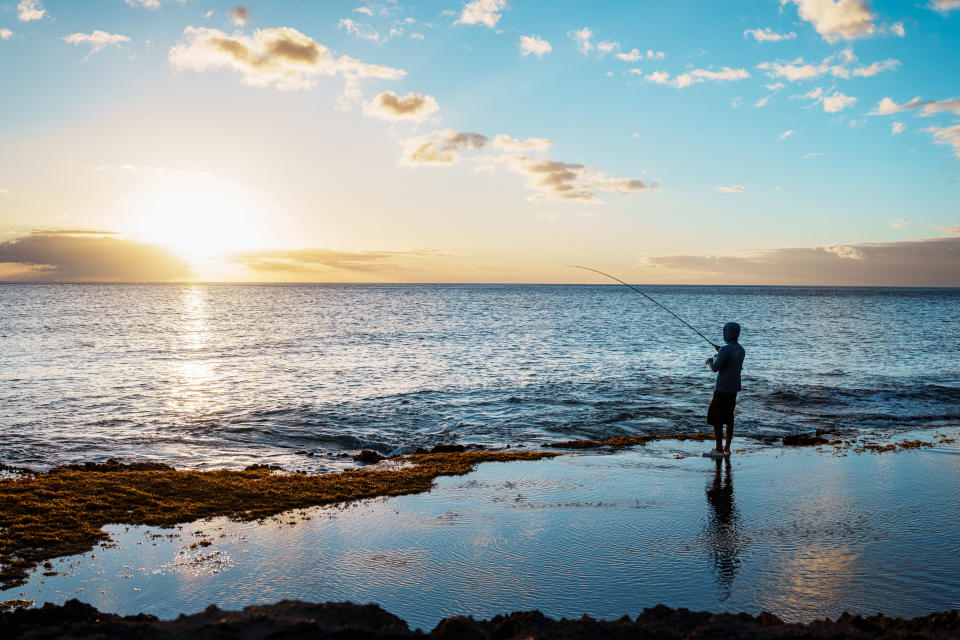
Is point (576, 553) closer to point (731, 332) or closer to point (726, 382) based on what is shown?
point (726, 382)

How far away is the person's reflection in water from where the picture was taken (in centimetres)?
586

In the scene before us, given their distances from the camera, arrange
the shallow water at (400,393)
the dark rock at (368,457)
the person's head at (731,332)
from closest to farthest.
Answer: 1. the person's head at (731,332)
2. the dark rock at (368,457)
3. the shallow water at (400,393)

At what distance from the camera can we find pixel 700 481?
9.56 meters

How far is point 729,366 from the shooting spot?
11.2 m

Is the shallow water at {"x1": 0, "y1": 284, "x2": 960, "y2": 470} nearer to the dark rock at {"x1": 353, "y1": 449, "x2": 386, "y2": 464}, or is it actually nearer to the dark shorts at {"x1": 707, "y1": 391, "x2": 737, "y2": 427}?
the dark rock at {"x1": 353, "y1": 449, "x2": 386, "y2": 464}

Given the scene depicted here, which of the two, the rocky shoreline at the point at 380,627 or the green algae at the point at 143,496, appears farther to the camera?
the green algae at the point at 143,496

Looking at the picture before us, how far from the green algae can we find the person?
4.17m

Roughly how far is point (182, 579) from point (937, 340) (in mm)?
50911

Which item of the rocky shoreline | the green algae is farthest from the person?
the rocky shoreline

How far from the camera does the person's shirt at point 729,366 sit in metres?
11.2

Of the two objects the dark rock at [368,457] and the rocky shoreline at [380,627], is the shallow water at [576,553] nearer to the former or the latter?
the rocky shoreline at [380,627]

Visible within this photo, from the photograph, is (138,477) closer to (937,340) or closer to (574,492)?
(574,492)

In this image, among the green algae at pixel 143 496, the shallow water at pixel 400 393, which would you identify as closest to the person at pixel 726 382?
the shallow water at pixel 400 393

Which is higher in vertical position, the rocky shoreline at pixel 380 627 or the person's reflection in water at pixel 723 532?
the rocky shoreline at pixel 380 627
